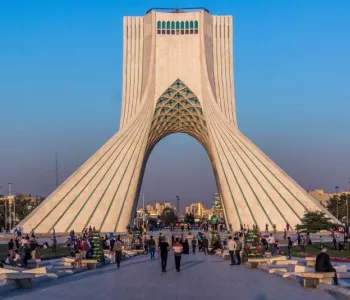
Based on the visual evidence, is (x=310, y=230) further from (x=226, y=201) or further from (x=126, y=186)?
(x=126, y=186)

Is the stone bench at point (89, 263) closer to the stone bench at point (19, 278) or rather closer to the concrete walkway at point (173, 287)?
the concrete walkway at point (173, 287)

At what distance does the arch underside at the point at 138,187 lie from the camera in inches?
1622

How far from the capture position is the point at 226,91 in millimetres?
51312

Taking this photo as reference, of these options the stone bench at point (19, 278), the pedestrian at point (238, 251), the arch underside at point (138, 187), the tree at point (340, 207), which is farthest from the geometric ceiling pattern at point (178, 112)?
the stone bench at point (19, 278)

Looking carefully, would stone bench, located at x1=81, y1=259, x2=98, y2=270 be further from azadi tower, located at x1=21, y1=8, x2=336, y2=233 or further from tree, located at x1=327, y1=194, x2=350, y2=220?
tree, located at x1=327, y1=194, x2=350, y2=220

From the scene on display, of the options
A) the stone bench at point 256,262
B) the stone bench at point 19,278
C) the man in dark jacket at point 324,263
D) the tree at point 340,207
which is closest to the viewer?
the stone bench at point 19,278

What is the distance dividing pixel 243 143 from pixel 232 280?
30746mm

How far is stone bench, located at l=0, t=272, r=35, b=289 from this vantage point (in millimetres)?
12547

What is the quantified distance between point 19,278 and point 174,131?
150 ft

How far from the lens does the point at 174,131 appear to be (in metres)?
57.9

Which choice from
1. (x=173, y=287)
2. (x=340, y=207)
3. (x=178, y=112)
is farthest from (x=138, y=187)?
(x=340, y=207)

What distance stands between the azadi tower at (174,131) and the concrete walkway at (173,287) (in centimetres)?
2465

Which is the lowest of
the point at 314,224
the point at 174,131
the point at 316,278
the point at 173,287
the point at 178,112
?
the point at 173,287

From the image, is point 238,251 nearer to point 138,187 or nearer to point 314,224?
point 314,224
